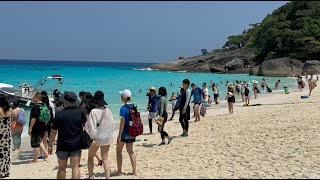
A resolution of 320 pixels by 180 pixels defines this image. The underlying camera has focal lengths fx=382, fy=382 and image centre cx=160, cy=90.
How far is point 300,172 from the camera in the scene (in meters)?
7.24

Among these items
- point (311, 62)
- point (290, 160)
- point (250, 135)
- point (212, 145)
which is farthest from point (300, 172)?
point (311, 62)

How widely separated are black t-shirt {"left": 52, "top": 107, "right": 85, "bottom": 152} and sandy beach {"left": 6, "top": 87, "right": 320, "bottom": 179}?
4.64 feet

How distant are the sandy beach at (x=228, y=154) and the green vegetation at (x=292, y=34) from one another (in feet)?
195

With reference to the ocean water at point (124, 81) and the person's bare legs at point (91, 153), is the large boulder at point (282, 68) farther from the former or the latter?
the person's bare legs at point (91, 153)

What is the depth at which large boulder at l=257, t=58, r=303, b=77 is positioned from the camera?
200ft

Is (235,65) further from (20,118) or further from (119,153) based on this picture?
(119,153)

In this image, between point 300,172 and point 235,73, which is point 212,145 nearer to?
point 300,172

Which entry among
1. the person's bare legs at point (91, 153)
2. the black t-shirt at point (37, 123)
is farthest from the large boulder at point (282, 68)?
the person's bare legs at point (91, 153)

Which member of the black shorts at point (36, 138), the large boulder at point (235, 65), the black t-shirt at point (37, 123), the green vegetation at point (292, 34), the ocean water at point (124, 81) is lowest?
the black shorts at point (36, 138)

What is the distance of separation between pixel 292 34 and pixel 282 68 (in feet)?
40.9

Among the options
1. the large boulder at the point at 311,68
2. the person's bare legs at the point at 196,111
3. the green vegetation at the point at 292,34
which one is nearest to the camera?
the person's bare legs at the point at 196,111

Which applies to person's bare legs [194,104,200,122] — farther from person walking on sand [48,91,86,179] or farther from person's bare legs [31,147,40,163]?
person walking on sand [48,91,86,179]

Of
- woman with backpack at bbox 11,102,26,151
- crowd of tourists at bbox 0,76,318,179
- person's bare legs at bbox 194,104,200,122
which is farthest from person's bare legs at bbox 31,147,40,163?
person's bare legs at bbox 194,104,200,122

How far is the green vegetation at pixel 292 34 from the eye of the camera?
6856 centimetres
